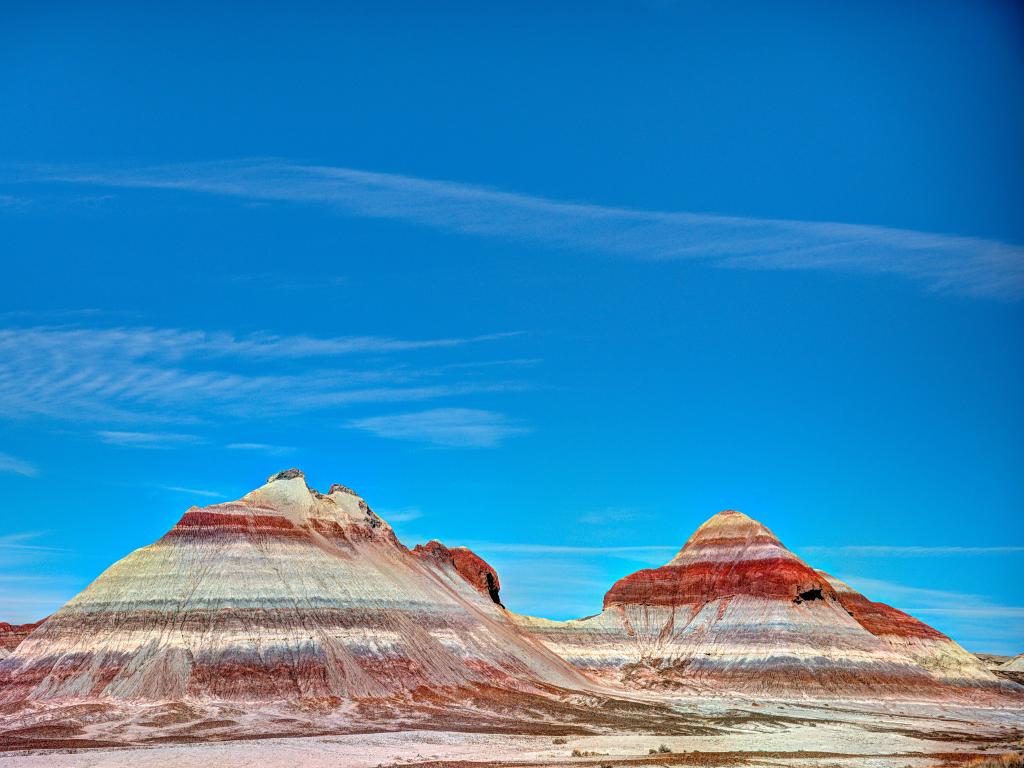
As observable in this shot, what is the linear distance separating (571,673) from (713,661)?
31.0m

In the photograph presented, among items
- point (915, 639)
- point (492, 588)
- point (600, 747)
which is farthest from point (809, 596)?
point (600, 747)

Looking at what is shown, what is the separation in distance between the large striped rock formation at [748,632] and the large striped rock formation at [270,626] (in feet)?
98.4

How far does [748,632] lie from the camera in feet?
524

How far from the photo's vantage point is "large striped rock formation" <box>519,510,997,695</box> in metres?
148

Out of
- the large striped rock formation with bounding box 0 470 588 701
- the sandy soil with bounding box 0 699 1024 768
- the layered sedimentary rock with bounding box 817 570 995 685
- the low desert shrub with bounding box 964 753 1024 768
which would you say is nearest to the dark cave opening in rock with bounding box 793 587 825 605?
the layered sedimentary rock with bounding box 817 570 995 685

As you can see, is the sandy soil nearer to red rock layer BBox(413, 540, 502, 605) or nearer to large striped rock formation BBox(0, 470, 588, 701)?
large striped rock formation BBox(0, 470, 588, 701)

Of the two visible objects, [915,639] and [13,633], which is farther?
[915,639]

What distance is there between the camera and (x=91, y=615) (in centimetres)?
11144

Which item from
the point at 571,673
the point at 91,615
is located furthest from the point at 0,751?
the point at 571,673

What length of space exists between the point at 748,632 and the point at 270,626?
245 ft

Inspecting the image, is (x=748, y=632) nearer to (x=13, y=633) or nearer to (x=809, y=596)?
(x=809, y=596)

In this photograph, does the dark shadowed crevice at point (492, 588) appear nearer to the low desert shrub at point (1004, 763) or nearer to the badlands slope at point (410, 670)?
the badlands slope at point (410, 670)

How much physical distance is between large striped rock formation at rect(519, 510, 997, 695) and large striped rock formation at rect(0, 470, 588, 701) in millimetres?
30004

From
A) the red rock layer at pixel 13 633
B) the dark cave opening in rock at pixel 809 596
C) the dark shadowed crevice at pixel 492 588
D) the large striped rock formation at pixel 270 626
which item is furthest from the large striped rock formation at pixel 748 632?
the red rock layer at pixel 13 633
